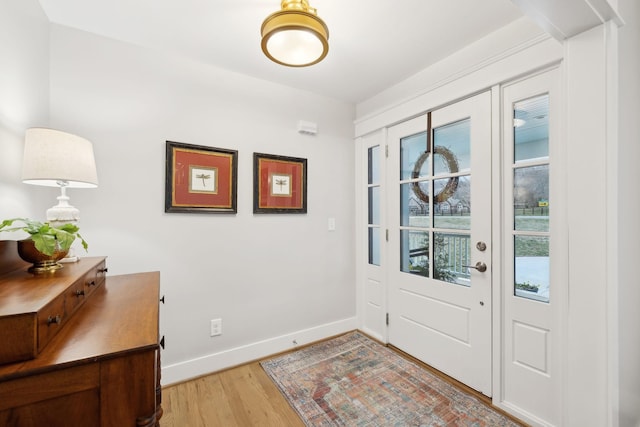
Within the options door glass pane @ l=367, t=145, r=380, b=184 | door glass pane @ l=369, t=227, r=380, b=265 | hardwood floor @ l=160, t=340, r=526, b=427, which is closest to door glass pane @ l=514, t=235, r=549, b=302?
hardwood floor @ l=160, t=340, r=526, b=427

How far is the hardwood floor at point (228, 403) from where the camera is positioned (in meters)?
1.67

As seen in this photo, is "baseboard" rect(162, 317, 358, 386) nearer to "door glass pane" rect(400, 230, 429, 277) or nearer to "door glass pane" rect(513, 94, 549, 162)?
"door glass pane" rect(400, 230, 429, 277)

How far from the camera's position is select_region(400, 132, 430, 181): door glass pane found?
7.45ft

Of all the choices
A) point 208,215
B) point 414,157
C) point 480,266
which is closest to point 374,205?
point 414,157

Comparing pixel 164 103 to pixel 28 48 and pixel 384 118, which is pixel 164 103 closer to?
pixel 28 48

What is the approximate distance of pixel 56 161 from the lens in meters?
1.20

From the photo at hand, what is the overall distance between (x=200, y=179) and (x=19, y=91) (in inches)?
39.3

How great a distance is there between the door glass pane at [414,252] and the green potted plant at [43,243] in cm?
215

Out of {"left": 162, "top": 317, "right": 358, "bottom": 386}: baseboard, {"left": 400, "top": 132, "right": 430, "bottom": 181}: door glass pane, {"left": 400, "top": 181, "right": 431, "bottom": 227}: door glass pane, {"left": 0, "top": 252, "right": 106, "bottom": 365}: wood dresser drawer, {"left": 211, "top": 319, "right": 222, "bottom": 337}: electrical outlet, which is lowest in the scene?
{"left": 162, "top": 317, "right": 358, "bottom": 386}: baseboard

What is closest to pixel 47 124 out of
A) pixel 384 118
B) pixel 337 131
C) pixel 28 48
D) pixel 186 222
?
pixel 28 48

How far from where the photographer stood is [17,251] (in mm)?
1138

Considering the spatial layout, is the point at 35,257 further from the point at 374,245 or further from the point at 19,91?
the point at 374,245

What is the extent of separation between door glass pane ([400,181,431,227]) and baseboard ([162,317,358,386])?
124 cm

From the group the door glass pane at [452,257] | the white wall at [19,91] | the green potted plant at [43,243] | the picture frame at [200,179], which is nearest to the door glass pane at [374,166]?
the door glass pane at [452,257]
